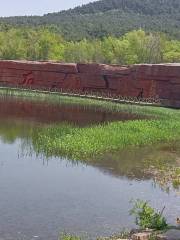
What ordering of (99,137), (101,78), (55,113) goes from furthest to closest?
(101,78)
(55,113)
(99,137)

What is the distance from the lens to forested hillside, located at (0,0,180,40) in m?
118

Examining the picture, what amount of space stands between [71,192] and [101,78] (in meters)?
33.9

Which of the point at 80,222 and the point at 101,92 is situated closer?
the point at 80,222

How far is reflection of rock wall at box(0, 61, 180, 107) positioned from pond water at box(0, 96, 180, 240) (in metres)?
20.2

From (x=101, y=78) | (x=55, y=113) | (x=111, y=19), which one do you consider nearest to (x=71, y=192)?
(x=55, y=113)

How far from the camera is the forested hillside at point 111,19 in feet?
387

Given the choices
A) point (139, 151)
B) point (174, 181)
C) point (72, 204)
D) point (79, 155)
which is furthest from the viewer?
point (139, 151)

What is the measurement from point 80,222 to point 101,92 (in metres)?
36.7

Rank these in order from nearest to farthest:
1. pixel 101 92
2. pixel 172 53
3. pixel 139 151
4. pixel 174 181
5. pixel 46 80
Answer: pixel 174 181, pixel 139 151, pixel 101 92, pixel 46 80, pixel 172 53

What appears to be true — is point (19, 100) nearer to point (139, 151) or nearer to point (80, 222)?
point (139, 151)

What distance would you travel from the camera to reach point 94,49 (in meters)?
78.8

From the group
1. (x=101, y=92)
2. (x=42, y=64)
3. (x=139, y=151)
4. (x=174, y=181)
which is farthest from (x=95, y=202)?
(x=42, y=64)

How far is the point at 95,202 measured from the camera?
14781 millimetres

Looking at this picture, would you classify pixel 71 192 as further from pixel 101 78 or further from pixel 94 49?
pixel 94 49
